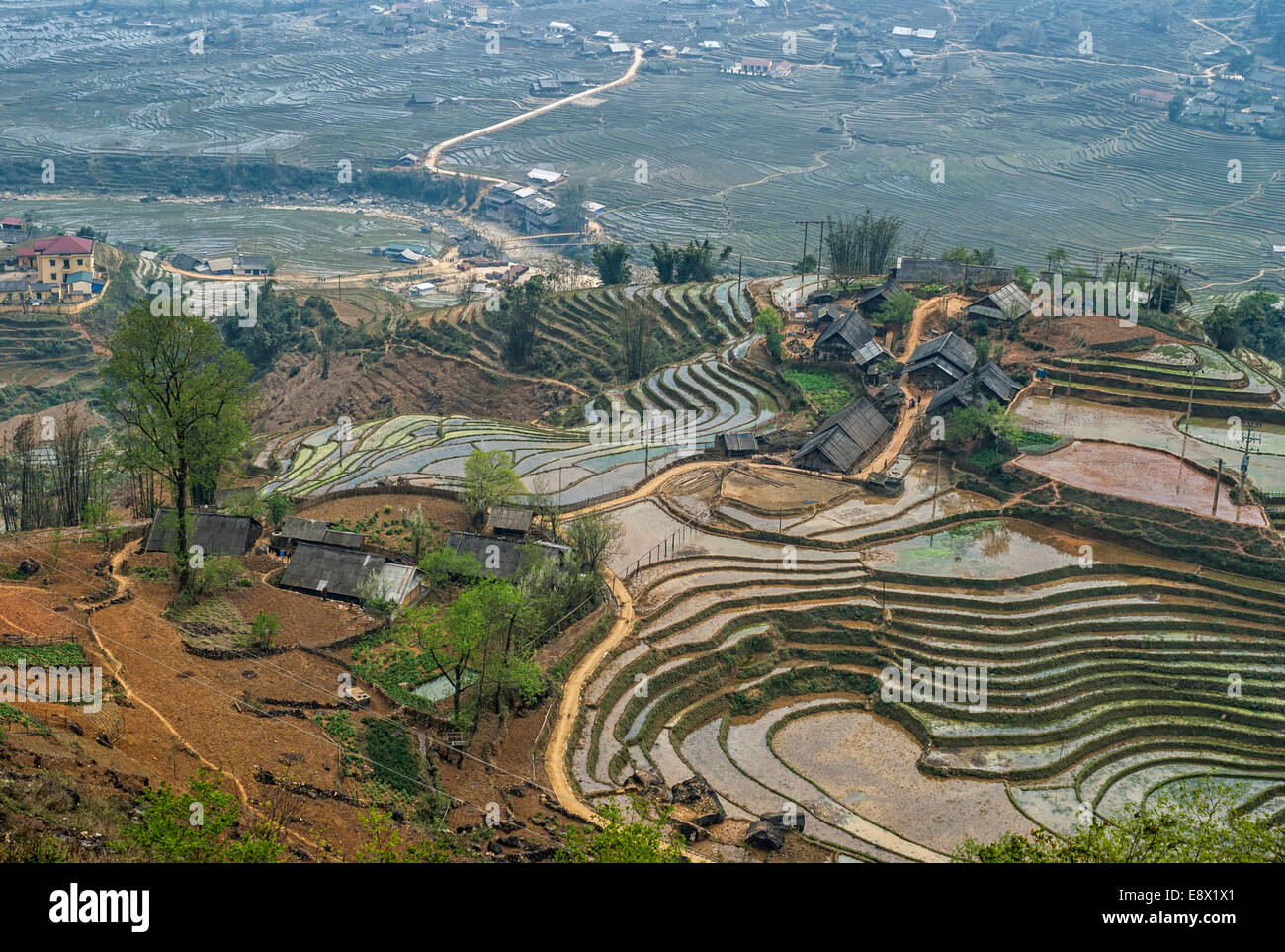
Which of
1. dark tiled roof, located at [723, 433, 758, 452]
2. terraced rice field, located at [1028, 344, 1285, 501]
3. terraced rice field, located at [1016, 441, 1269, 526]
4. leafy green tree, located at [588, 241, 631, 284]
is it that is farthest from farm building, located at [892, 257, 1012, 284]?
dark tiled roof, located at [723, 433, 758, 452]

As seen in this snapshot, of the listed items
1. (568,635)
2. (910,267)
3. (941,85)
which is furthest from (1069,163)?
(568,635)

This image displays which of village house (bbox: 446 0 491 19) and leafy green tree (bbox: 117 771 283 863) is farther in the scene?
village house (bbox: 446 0 491 19)

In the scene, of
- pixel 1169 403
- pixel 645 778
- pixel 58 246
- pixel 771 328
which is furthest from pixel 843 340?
pixel 58 246

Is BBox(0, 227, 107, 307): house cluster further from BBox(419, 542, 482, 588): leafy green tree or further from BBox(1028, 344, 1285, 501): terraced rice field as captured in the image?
BBox(1028, 344, 1285, 501): terraced rice field

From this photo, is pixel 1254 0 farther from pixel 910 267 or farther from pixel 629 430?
pixel 629 430

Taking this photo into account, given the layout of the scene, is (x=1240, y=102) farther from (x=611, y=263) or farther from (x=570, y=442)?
(x=570, y=442)

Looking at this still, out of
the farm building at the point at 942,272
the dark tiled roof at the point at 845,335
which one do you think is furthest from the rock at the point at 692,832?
the farm building at the point at 942,272
